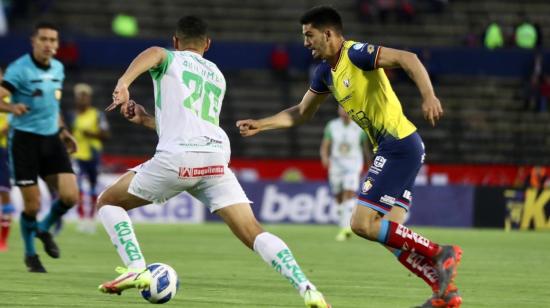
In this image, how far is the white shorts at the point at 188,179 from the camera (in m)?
8.39

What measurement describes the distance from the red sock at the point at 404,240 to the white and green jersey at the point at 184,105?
1.39 metres

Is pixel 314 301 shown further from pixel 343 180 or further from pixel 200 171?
pixel 343 180

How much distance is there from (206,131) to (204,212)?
16166mm

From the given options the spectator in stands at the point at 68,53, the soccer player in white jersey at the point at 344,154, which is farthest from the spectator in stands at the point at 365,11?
the soccer player in white jersey at the point at 344,154

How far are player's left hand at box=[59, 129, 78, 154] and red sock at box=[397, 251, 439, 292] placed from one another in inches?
198

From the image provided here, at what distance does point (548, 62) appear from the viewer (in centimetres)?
2947

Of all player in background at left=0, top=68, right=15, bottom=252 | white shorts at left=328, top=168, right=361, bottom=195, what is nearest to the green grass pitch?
player in background at left=0, top=68, right=15, bottom=252

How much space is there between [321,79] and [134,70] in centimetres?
199

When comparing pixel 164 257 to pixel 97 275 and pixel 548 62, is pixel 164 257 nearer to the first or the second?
pixel 97 275

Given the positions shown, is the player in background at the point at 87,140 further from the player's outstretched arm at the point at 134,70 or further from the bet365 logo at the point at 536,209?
the player's outstretched arm at the point at 134,70

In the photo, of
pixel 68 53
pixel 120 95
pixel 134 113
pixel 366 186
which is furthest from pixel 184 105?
pixel 68 53

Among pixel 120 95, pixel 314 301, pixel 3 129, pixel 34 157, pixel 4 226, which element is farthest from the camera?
pixel 3 129

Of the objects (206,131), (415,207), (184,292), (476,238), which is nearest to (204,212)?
(415,207)

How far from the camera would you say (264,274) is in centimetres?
1212
